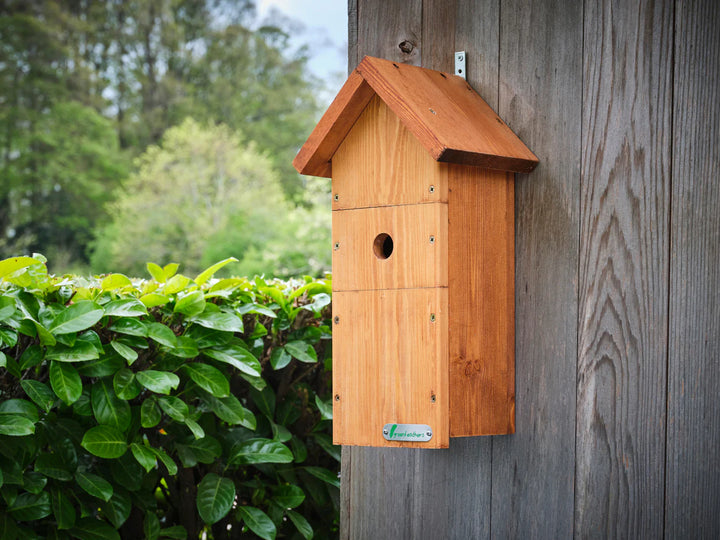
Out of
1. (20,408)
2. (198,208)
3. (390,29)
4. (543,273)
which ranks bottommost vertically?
(20,408)

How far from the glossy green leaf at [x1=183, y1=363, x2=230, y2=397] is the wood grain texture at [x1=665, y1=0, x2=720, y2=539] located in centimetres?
115

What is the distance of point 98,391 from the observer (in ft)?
5.94

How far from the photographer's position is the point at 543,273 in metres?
1.57

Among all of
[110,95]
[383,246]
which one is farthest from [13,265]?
[110,95]

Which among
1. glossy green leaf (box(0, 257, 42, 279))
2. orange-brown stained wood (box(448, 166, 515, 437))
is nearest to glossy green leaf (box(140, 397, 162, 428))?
glossy green leaf (box(0, 257, 42, 279))

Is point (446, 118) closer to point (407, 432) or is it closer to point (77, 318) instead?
point (407, 432)

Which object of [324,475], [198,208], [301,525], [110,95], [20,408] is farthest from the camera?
[110,95]

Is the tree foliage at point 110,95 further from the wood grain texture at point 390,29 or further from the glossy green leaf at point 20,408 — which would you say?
the glossy green leaf at point 20,408

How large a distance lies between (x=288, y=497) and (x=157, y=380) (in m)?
0.65

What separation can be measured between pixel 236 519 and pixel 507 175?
138cm

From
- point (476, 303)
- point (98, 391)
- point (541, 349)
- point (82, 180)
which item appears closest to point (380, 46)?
point (476, 303)

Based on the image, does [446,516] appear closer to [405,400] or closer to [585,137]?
[405,400]

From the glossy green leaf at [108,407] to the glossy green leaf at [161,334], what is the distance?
0.58ft

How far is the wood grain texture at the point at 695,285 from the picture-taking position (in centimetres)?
133
